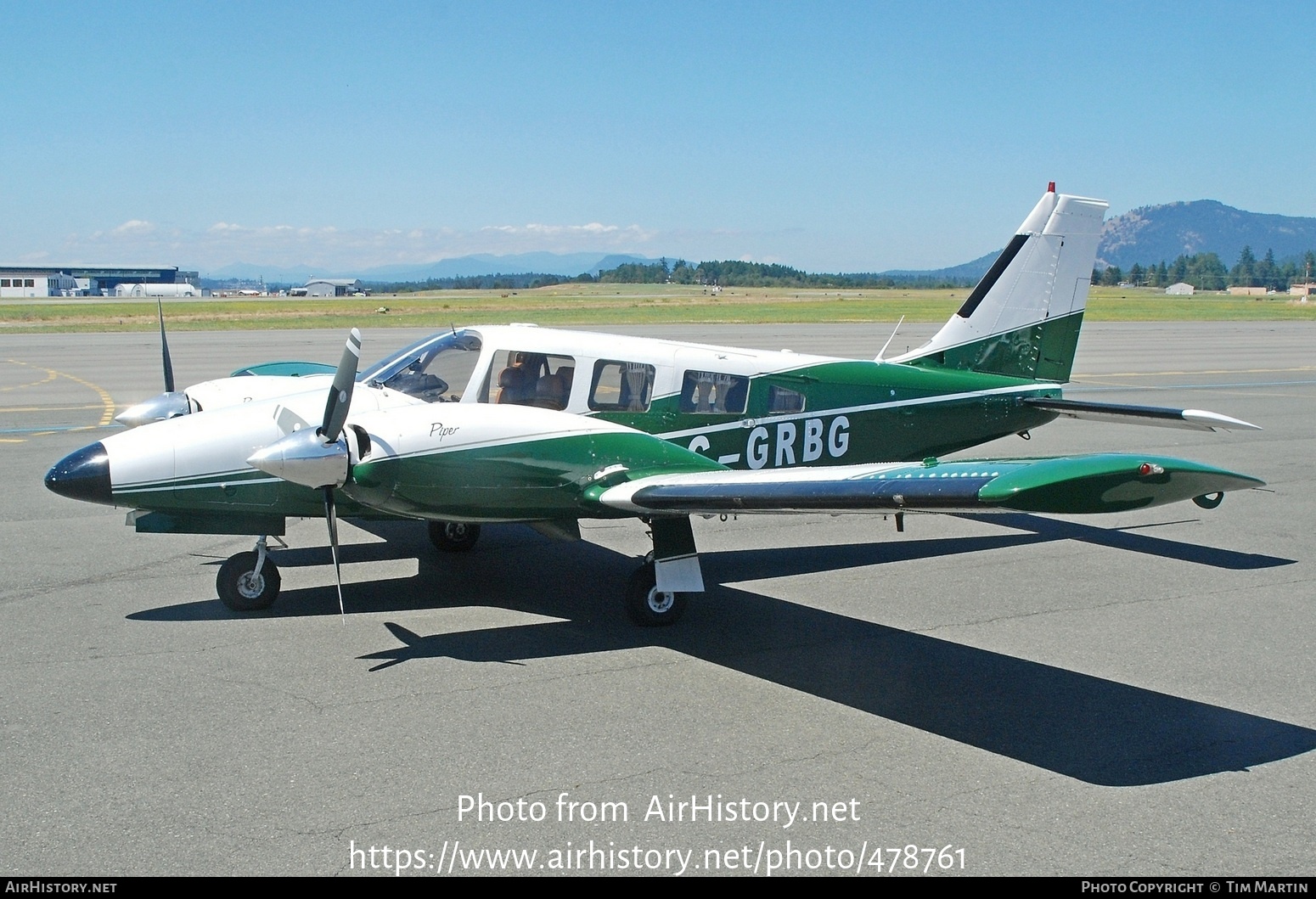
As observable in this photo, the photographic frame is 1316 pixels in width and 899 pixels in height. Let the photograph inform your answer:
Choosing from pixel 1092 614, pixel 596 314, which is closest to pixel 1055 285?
pixel 1092 614

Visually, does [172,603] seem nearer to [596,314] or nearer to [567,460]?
[567,460]

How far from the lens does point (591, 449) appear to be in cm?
815

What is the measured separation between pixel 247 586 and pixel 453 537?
2327 millimetres

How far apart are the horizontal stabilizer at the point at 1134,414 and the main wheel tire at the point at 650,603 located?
195 inches

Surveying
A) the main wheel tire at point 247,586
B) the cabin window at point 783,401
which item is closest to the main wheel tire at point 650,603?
the cabin window at point 783,401

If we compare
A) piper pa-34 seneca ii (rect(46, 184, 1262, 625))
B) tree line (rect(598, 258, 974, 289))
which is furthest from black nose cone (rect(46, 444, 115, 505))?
tree line (rect(598, 258, 974, 289))

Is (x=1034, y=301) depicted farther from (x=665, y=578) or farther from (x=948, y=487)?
(x=948, y=487)

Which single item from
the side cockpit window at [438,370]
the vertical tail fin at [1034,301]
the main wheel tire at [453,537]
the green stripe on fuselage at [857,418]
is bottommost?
the main wheel tire at [453,537]

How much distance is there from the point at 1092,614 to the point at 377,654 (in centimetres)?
585

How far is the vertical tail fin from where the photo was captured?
12.1m

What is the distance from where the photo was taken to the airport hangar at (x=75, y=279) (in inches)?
5630

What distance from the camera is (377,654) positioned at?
7738mm

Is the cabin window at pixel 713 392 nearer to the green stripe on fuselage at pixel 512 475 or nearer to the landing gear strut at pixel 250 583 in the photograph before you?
the green stripe on fuselage at pixel 512 475

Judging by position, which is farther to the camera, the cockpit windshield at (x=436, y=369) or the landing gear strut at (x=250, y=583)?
the cockpit windshield at (x=436, y=369)
